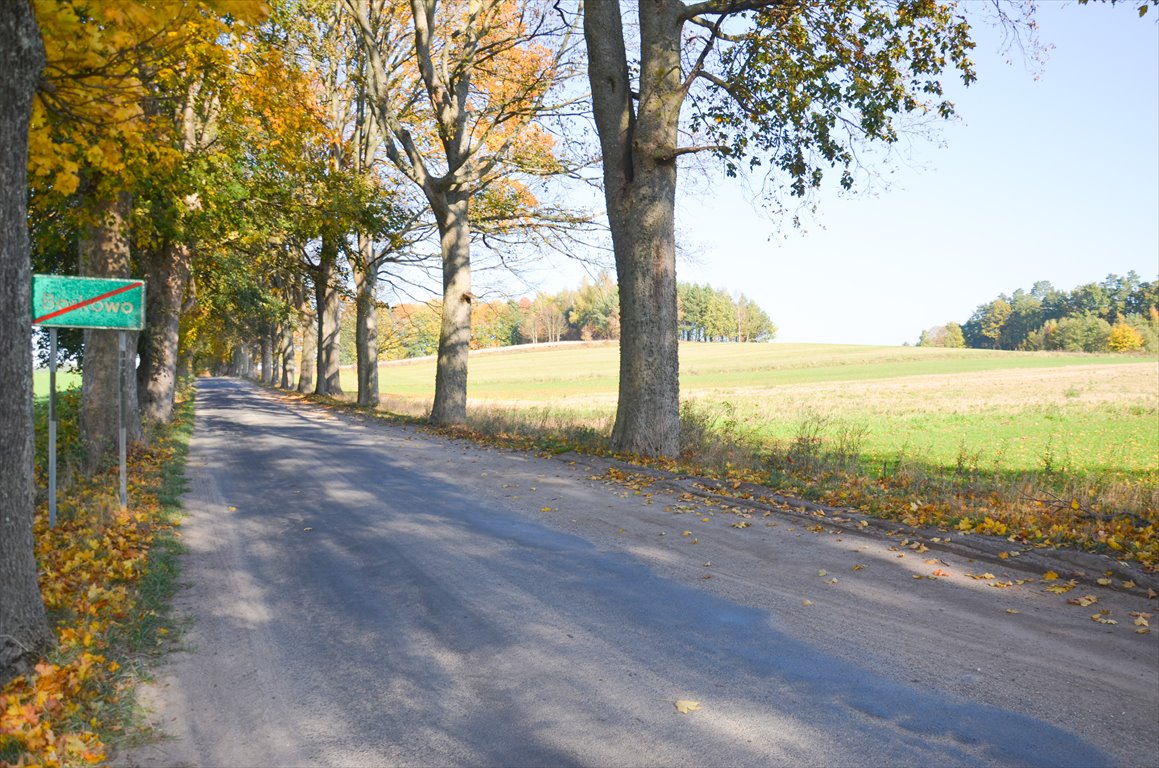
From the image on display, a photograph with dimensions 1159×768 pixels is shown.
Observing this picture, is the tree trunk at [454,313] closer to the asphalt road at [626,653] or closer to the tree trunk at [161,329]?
the tree trunk at [161,329]

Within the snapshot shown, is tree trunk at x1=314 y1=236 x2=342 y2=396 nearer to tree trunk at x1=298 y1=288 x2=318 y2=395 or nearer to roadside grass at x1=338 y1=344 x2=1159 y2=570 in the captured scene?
roadside grass at x1=338 y1=344 x2=1159 y2=570

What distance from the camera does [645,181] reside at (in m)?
13.0

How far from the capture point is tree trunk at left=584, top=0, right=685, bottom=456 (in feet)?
42.6

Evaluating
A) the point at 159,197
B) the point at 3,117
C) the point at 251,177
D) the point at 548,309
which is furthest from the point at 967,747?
the point at 548,309

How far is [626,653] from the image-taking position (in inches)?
189

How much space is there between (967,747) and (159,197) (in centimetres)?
1566

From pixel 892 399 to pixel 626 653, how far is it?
38.1 meters

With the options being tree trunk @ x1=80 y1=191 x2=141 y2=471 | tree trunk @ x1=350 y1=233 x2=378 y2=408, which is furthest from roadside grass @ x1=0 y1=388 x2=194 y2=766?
tree trunk @ x1=350 y1=233 x2=378 y2=408

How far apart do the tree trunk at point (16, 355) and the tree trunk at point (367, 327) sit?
24067 millimetres

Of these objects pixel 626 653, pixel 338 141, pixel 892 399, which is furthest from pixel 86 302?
pixel 892 399

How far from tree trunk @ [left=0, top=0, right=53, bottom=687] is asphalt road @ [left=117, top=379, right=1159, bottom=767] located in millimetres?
824

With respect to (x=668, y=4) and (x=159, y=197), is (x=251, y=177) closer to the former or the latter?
(x=159, y=197)

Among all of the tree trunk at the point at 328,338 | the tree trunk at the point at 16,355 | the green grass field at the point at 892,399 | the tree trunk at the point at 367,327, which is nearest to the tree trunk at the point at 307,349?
the tree trunk at the point at 328,338

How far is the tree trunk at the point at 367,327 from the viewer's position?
29500 millimetres
